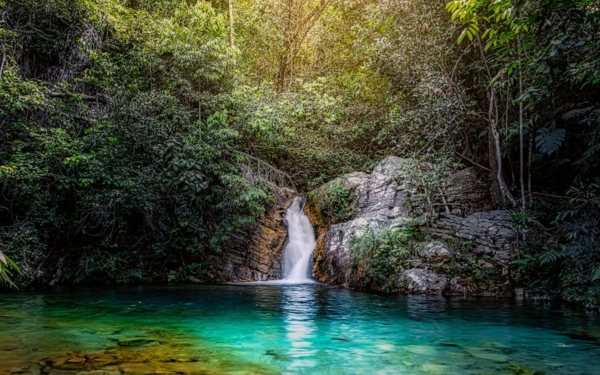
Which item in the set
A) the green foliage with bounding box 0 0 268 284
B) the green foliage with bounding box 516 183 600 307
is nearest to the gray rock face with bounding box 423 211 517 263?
the green foliage with bounding box 516 183 600 307

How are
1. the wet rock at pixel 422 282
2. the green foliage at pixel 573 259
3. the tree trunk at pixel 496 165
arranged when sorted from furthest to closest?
the tree trunk at pixel 496 165 → the wet rock at pixel 422 282 → the green foliage at pixel 573 259

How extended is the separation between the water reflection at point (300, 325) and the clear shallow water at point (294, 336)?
0.02m

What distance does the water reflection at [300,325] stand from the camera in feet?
11.9

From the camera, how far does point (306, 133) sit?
15070mm

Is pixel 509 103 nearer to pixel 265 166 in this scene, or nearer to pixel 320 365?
pixel 265 166

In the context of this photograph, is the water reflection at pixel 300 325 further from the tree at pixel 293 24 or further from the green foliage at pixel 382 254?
the tree at pixel 293 24

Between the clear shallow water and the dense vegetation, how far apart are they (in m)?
2.35

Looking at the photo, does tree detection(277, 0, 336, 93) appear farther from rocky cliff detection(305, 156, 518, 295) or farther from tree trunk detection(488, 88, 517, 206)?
tree trunk detection(488, 88, 517, 206)

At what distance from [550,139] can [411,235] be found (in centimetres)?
372

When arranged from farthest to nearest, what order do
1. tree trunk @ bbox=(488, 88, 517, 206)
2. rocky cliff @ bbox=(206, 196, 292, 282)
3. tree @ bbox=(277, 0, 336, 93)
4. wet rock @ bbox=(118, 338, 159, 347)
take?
tree @ bbox=(277, 0, 336, 93), rocky cliff @ bbox=(206, 196, 292, 282), tree trunk @ bbox=(488, 88, 517, 206), wet rock @ bbox=(118, 338, 159, 347)

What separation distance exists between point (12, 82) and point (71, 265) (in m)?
4.72

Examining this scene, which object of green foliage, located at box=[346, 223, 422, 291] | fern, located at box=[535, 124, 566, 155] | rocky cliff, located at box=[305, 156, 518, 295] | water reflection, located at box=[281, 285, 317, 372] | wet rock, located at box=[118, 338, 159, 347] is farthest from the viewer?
green foliage, located at box=[346, 223, 422, 291]

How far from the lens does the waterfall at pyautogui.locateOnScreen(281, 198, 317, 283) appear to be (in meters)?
11.3

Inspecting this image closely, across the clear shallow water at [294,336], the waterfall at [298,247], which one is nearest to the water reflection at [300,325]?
the clear shallow water at [294,336]
